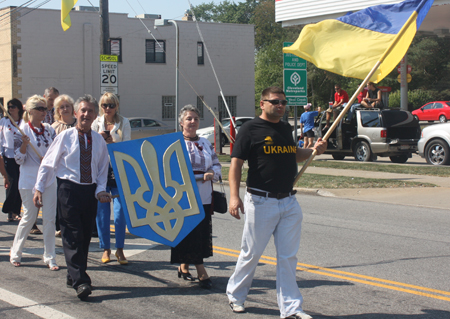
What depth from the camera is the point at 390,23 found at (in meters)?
5.62

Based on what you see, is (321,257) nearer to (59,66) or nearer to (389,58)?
(389,58)

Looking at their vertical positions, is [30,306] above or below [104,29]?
below

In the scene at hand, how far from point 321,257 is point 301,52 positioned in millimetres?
2609

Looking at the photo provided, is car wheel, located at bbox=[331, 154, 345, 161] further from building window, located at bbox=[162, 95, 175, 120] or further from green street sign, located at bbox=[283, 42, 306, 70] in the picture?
building window, located at bbox=[162, 95, 175, 120]

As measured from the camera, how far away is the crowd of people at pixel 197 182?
4.54m

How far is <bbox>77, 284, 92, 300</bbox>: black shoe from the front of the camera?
16.5 feet

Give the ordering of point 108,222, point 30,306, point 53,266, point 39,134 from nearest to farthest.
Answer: point 30,306 < point 53,266 < point 108,222 < point 39,134

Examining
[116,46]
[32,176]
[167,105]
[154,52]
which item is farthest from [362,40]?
[167,105]

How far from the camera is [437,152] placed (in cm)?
1709

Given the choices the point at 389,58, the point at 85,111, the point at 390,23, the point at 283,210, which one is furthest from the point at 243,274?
the point at 390,23

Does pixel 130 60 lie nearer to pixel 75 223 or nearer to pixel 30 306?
pixel 75 223

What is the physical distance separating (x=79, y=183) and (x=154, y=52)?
1236 inches

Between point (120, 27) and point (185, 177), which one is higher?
point (120, 27)

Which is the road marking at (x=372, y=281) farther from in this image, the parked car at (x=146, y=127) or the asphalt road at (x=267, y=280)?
the parked car at (x=146, y=127)
